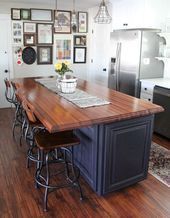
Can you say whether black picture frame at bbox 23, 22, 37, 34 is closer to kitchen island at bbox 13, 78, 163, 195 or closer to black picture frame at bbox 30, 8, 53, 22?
black picture frame at bbox 30, 8, 53, 22

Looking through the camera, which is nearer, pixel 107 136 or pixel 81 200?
pixel 107 136

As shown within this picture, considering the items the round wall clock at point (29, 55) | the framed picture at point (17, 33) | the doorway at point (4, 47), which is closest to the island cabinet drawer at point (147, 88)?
the round wall clock at point (29, 55)

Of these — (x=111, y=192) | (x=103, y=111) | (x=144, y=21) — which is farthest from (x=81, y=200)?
(x=144, y=21)

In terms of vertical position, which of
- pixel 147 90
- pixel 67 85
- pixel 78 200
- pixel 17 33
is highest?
pixel 17 33

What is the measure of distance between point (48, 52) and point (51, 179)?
13.0 feet

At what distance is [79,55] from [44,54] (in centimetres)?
95

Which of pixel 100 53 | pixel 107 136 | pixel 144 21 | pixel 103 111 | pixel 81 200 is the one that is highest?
pixel 144 21

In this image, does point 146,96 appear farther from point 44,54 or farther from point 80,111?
point 44,54

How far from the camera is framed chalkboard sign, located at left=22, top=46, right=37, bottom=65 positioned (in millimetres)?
5830

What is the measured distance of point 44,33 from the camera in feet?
19.4

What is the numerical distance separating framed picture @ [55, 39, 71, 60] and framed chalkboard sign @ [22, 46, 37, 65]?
0.61 m

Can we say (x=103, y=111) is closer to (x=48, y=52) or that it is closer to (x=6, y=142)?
(x=6, y=142)

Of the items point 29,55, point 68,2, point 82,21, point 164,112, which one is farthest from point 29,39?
point 164,112

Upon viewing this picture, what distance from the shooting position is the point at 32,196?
2535mm
